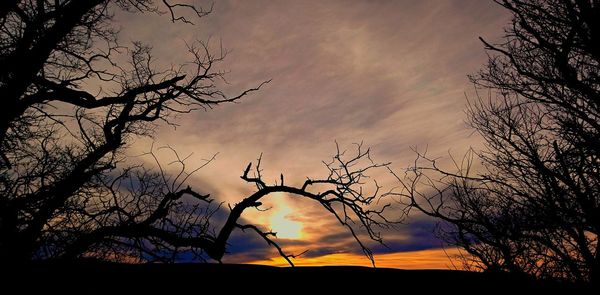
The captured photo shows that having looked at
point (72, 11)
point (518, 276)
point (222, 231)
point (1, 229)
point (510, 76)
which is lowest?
point (518, 276)

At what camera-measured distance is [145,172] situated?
657 cm

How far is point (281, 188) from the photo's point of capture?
22.1 feet

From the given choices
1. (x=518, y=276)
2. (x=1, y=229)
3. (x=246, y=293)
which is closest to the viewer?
(x=246, y=293)

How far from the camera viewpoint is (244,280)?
1.68 metres

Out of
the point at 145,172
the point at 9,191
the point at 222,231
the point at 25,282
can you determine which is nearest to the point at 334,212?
the point at 222,231

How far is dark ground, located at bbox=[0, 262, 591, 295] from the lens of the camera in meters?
1.53

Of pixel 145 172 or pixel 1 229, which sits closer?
pixel 1 229

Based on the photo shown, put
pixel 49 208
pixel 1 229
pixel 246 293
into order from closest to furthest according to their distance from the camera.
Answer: pixel 246 293, pixel 1 229, pixel 49 208

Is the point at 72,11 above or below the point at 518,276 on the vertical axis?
above

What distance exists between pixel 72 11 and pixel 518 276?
6800 millimetres

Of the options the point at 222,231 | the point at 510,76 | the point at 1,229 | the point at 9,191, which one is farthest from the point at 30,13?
the point at 510,76

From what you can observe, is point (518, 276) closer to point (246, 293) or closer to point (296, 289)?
point (296, 289)

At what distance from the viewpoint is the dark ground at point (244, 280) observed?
153 centimetres

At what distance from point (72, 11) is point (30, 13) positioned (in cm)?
89
